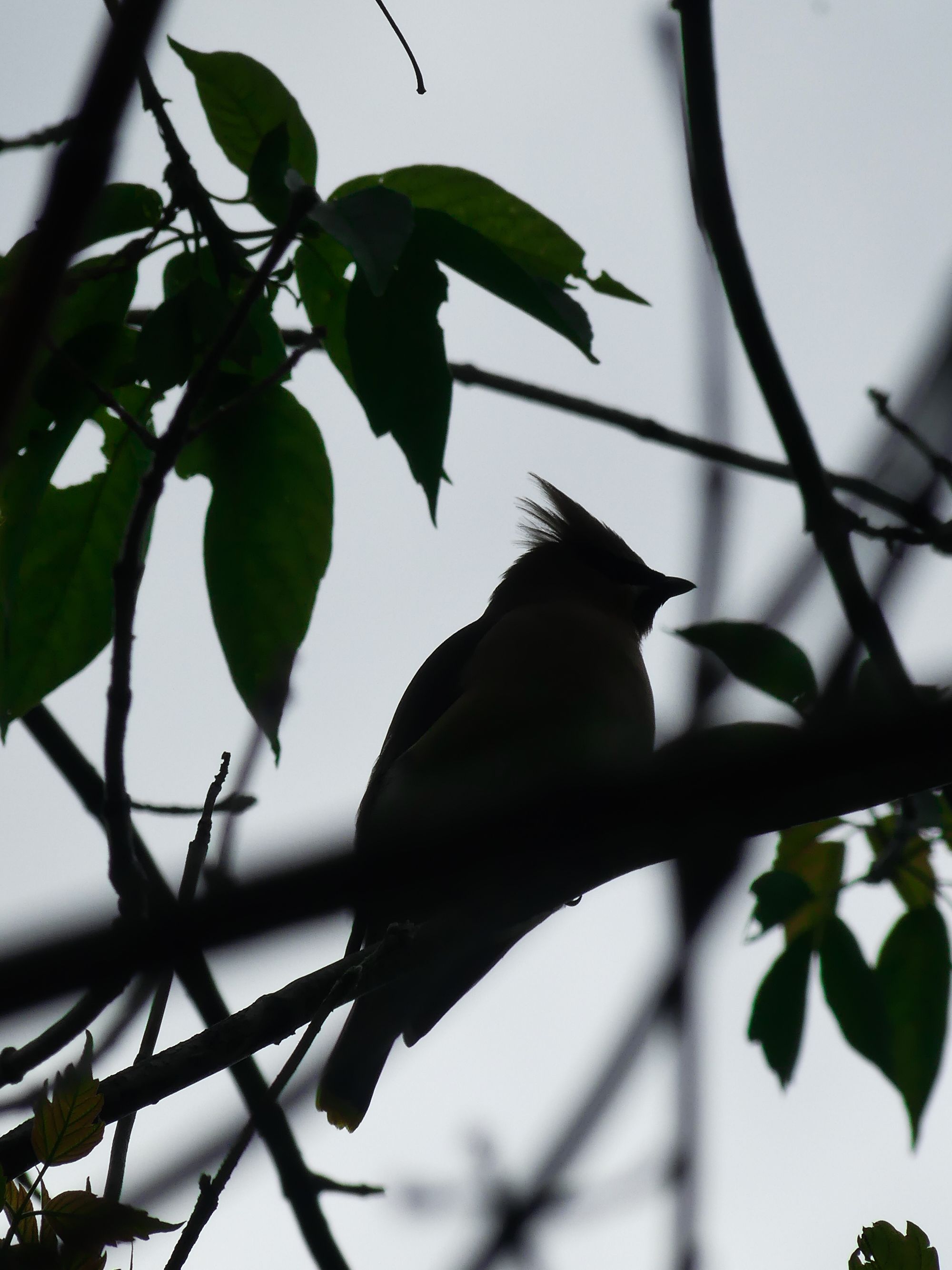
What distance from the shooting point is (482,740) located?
11.7ft

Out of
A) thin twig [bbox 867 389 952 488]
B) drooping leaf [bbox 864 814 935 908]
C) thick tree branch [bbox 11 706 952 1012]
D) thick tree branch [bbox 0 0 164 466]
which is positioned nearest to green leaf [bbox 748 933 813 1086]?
drooping leaf [bbox 864 814 935 908]

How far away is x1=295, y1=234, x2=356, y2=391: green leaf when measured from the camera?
7.06ft

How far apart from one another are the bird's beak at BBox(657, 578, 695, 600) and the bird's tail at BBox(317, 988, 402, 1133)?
194cm

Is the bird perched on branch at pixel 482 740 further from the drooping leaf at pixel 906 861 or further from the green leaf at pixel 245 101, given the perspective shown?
the green leaf at pixel 245 101

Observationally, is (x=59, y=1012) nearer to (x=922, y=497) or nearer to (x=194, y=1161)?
(x=194, y=1161)

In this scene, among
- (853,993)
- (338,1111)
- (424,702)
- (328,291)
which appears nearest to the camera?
(328,291)

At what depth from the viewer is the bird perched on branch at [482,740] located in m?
3.52

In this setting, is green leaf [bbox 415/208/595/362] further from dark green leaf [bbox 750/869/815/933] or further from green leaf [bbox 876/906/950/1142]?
green leaf [bbox 876/906/950/1142]

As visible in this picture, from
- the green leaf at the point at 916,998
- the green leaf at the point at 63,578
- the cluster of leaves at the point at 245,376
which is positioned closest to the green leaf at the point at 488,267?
the cluster of leaves at the point at 245,376

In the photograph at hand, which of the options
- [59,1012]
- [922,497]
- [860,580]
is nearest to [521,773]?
[860,580]

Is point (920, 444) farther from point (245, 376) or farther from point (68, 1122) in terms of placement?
point (68, 1122)

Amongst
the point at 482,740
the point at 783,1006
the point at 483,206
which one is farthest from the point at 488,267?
the point at 482,740

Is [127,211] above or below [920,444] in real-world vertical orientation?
above

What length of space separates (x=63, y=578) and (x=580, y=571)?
10.1 ft
